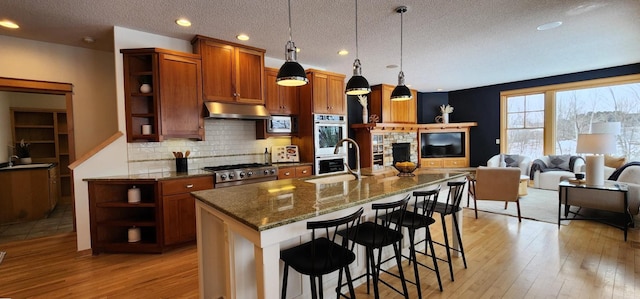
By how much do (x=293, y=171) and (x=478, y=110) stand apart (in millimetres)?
6234

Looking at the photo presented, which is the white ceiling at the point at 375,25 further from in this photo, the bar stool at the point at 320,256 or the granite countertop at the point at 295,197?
the bar stool at the point at 320,256

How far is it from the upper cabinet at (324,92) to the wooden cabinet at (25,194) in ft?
14.4

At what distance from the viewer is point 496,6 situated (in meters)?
2.86

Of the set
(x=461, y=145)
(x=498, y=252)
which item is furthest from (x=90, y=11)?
(x=461, y=145)

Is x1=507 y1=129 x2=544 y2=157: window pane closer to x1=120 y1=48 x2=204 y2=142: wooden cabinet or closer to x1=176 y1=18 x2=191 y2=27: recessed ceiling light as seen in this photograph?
x1=120 y1=48 x2=204 y2=142: wooden cabinet

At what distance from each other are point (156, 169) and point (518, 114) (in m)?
8.17

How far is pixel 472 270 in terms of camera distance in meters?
2.69

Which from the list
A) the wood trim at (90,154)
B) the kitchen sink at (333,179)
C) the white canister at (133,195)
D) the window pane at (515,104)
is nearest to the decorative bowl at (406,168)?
the kitchen sink at (333,179)

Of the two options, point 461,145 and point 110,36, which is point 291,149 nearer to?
point 110,36

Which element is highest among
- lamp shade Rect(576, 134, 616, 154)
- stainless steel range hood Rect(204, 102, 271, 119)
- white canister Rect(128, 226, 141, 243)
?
stainless steel range hood Rect(204, 102, 271, 119)

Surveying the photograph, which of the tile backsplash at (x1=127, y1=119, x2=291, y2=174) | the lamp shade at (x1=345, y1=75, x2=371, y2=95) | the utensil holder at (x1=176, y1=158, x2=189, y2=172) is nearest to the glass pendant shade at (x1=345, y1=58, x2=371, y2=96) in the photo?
the lamp shade at (x1=345, y1=75, x2=371, y2=95)

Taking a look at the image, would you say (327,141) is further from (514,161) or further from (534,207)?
(514,161)

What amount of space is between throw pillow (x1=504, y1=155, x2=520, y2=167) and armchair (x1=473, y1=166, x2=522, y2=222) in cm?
324

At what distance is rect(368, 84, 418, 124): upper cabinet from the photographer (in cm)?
705
